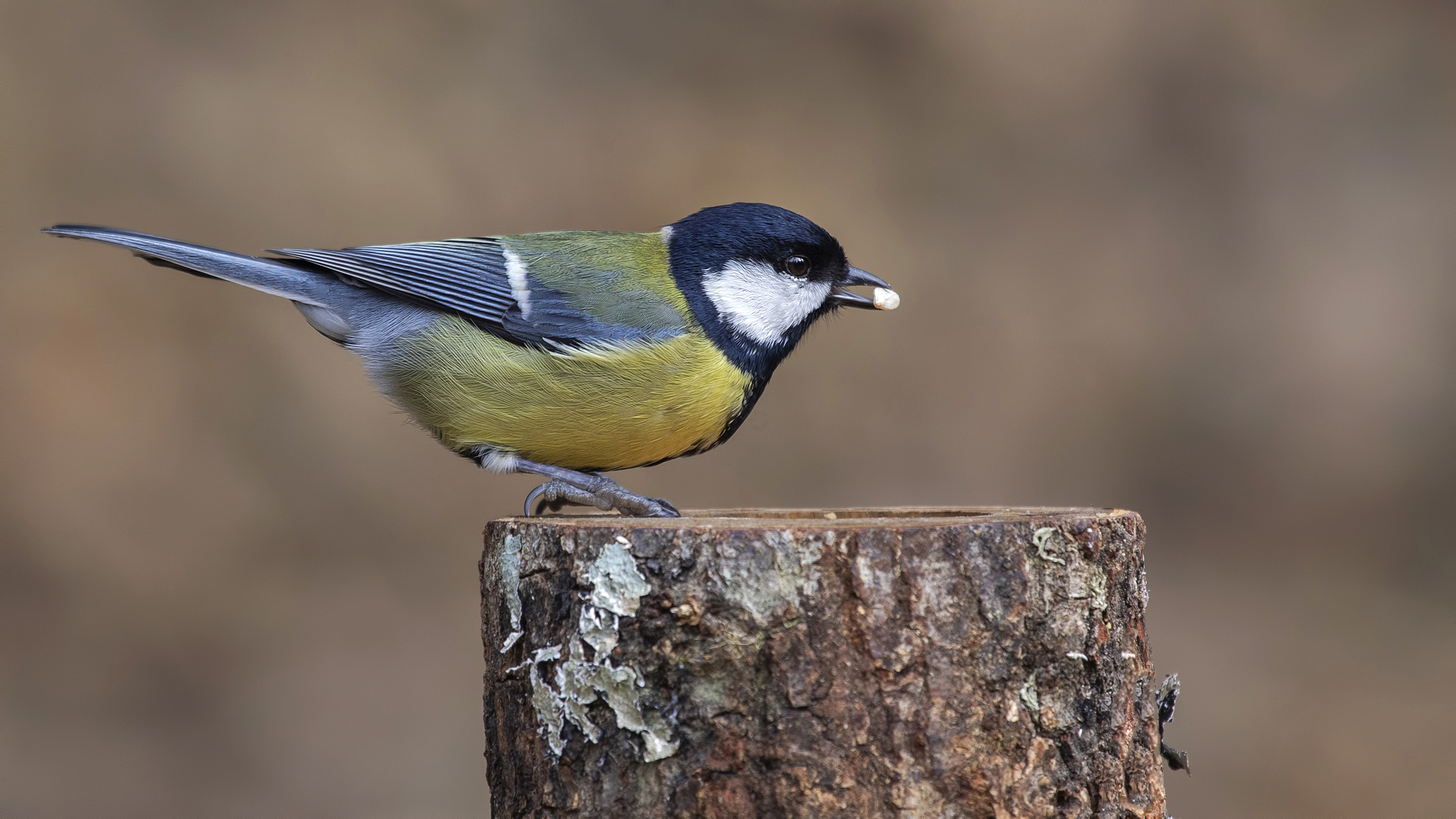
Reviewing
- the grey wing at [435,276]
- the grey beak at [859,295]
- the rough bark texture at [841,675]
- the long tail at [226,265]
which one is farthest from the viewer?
the grey beak at [859,295]

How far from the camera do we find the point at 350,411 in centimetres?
395

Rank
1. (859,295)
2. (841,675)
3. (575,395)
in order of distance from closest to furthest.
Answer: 1. (841,675)
2. (575,395)
3. (859,295)

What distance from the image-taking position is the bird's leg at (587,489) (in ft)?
7.13

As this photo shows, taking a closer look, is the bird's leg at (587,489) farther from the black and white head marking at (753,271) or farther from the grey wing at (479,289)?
the black and white head marking at (753,271)

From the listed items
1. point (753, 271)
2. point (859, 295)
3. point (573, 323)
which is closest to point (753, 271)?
point (753, 271)

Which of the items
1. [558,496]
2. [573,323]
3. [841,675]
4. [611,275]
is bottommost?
[841,675]

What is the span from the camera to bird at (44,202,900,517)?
216cm

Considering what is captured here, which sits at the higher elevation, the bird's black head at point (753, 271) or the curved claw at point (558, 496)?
the bird's black head at point (753, 271)

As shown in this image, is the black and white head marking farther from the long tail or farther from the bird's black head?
the long tail

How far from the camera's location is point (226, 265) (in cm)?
229

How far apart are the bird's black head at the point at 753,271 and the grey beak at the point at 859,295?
75 millimetres

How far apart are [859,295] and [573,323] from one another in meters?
0.69

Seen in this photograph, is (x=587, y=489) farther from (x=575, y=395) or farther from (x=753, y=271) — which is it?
(x=753, y=271)

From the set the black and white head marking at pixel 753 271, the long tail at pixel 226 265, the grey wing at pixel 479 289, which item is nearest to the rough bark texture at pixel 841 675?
the grey wing at pixel 479 289
